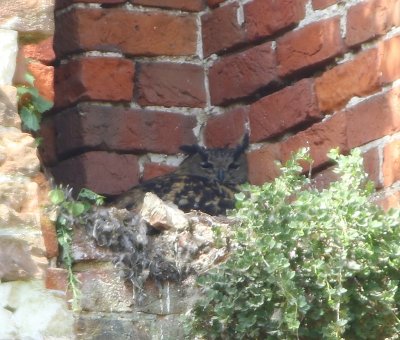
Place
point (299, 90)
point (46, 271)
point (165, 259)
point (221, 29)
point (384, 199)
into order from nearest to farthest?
point (46, 271) < point (165, 259) < point (384, 199) < point (299, 90) < point (221, 29)

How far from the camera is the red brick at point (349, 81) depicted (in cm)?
304

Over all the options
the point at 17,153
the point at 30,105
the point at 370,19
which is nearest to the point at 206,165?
the point at 370,19

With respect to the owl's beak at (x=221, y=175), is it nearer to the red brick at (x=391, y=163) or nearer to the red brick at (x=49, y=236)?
the red brick at (x=391, y=163)

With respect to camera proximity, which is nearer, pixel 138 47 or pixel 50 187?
pixel 50 187

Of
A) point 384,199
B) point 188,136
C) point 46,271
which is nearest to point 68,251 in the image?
point 46,271

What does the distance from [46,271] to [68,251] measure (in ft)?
0.33

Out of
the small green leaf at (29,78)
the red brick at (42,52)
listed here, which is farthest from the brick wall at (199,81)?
the small green leaf at (29,78)

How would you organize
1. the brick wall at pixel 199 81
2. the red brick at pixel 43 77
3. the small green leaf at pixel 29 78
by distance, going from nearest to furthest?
the small green leaf at pixel 29 78
the red brick at pixel 43 77
the brick wall at pixel 199 81

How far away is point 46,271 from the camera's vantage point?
2.47 m

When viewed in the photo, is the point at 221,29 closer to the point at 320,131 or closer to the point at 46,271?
the point at 320,131

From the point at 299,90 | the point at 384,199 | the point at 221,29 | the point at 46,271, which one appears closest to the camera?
the point at 46,271

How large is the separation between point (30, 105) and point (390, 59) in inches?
30.7

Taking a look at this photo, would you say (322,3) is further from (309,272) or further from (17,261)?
(17,261)

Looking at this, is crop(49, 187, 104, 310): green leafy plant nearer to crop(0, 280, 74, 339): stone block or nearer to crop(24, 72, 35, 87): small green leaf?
crop(0, 280, 74, 339): stone block
